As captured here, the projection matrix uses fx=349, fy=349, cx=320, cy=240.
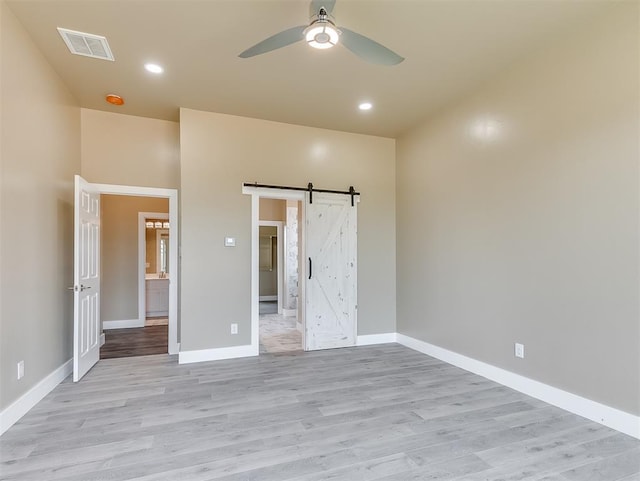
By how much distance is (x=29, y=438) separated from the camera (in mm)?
2393

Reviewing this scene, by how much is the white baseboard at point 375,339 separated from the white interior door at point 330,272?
0.12 meters

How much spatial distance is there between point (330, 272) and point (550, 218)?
268 centimetres

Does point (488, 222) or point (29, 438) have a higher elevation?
point (488, 222)

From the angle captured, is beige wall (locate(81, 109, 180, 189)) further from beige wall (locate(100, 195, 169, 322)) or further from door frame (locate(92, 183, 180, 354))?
beige wall (locate(100, 195, 169, 322))

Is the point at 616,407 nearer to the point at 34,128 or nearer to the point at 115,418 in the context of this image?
the point at 115,418

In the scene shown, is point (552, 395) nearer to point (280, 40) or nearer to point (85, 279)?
point (280, 40)

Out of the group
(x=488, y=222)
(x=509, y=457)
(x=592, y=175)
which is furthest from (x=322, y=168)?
(x=509, y=457)

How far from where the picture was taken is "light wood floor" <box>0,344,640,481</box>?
2.04 metres

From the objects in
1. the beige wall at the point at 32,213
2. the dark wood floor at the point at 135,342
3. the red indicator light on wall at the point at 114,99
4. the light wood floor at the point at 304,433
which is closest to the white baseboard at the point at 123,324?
the dark wood floor at the point at 135,342

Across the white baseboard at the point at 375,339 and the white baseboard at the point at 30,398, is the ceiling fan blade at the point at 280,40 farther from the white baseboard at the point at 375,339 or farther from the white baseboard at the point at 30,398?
the white baseboard at the point at 375,339

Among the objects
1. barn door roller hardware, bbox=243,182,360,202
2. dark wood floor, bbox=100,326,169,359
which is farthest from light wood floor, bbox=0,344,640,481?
barn door roller hardware, bbox=243,182,360,202

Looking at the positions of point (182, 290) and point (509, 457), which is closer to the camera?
point (509, 457)

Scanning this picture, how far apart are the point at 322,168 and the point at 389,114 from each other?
1.13 meters

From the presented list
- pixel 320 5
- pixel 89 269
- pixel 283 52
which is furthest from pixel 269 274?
pixel 320 5
